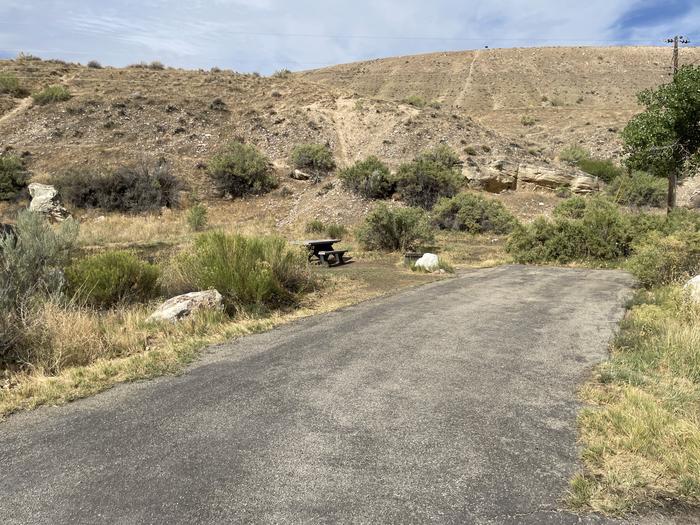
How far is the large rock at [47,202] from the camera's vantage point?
20062 mm

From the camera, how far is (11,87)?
111 ft

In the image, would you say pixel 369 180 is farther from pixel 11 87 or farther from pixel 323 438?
pixel 11 87

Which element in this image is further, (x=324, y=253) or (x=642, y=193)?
(x=642, y=193)

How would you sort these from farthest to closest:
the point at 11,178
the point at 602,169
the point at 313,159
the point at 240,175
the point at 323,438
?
the point at 602,169 < the point at 313,159 < the point at 240,175 < the point at 11,178 < the point at 323,438

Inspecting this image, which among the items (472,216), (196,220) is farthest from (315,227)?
(472,216)

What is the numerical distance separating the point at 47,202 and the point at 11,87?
20202mm

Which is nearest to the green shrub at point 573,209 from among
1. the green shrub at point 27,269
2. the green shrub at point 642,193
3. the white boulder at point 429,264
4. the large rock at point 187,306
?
the green shrub at point 642,193

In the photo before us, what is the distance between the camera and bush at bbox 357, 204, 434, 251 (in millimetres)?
14633

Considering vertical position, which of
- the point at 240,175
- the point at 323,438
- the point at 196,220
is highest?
the point at 240,175

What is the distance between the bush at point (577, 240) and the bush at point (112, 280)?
10.2 meters

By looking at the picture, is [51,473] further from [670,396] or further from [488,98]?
[488,98]

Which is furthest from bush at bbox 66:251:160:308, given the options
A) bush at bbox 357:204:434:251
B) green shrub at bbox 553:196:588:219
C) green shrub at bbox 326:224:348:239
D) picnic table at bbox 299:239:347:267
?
green shrub at bbox 553:196:588:219

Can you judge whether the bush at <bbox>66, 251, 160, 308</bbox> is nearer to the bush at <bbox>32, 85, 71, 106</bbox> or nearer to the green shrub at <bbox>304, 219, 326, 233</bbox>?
the green shrub at <bbox>304, 219, 326, 233</bbox>

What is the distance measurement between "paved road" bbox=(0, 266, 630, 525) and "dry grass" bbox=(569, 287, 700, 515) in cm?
15
